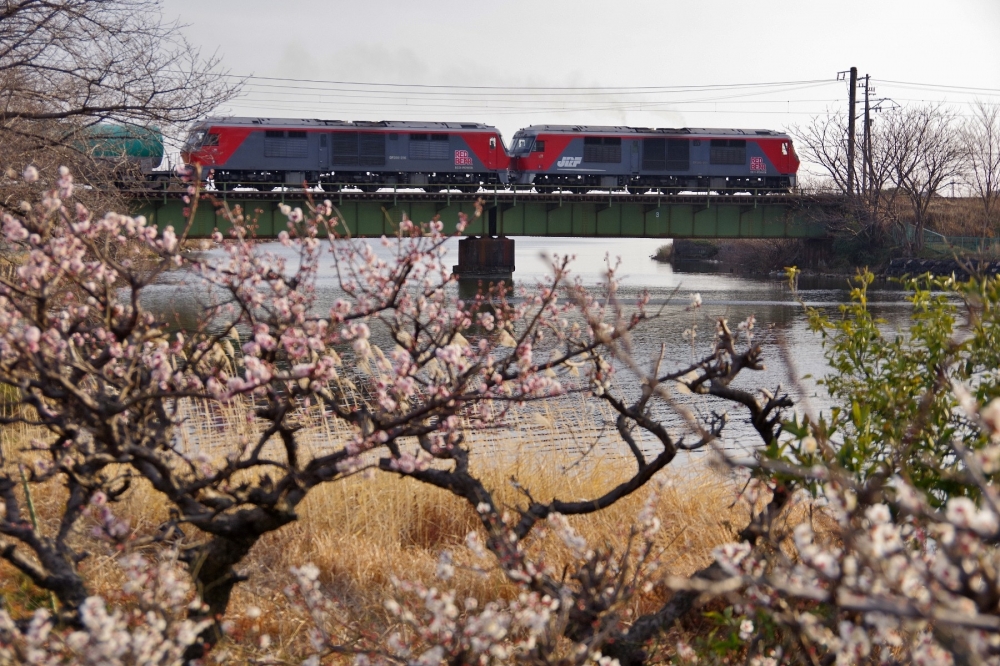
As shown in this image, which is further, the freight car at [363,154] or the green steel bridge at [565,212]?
the freight car at [363,154]

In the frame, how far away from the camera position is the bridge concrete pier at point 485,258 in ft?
136

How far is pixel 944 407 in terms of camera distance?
468 centimetres

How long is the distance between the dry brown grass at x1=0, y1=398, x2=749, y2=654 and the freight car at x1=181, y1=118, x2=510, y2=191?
96.4ft

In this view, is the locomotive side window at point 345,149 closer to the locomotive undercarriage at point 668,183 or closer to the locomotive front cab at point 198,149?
the locomotive undercarriage at point 668,183

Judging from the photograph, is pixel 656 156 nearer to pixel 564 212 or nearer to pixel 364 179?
pixel 564 212

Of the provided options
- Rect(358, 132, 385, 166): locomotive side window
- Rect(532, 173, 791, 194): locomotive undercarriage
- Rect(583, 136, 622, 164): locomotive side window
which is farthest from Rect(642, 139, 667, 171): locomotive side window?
Rect(358, 132, 385, 166): locomotive side window

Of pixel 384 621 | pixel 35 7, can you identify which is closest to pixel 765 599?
pixel 384 621

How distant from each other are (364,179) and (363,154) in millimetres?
1083

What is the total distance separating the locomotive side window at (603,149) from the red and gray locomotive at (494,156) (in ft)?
0.15

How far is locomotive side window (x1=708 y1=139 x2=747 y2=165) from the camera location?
1678 inches

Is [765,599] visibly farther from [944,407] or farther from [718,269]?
[718,269]

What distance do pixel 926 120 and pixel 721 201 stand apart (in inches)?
741

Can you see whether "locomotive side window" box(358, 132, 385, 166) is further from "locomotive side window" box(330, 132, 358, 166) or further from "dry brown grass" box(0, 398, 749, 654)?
"dry brown grass" box(0, 398, 749, 654)

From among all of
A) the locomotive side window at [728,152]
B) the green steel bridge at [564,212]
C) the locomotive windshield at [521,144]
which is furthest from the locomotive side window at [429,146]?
the locomotive side window at [728,152]
